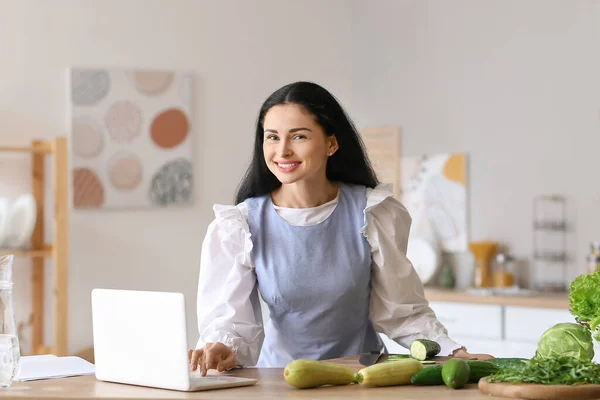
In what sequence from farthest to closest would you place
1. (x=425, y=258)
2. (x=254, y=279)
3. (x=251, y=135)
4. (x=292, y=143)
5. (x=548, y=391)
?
(x=251, y=135)
(x=425, y=258)
(x=254, y=279)
(x=292, y=143)
(x=548, y=391)

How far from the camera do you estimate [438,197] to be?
5.30 metres

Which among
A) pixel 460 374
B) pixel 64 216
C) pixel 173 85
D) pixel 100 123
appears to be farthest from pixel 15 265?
pixel 460 374

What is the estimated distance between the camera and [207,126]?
217 inches

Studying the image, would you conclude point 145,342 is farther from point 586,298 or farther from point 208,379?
point 586,298

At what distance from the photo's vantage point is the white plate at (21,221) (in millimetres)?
4555

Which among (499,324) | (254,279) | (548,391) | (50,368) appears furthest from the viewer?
(499,324)

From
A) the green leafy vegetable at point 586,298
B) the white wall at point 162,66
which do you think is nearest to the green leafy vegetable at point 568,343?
the green leafy vegetable at point 586,298

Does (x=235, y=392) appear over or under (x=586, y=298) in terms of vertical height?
under

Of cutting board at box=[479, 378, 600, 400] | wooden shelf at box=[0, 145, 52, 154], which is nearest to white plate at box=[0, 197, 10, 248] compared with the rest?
wooden shelf at box=[0, 145, 52, 154]

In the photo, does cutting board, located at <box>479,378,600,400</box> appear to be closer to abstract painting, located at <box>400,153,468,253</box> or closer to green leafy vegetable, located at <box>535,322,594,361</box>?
green leafy vegetable, located at <box>535,322,594,361</box>

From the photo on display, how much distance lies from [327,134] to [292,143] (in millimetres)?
140

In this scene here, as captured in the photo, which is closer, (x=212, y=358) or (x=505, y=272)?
(x=212, y=358)

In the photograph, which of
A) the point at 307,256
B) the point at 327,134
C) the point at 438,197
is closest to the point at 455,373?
the point at 307,256

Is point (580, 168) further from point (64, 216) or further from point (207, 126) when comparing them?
point (64, 216)
